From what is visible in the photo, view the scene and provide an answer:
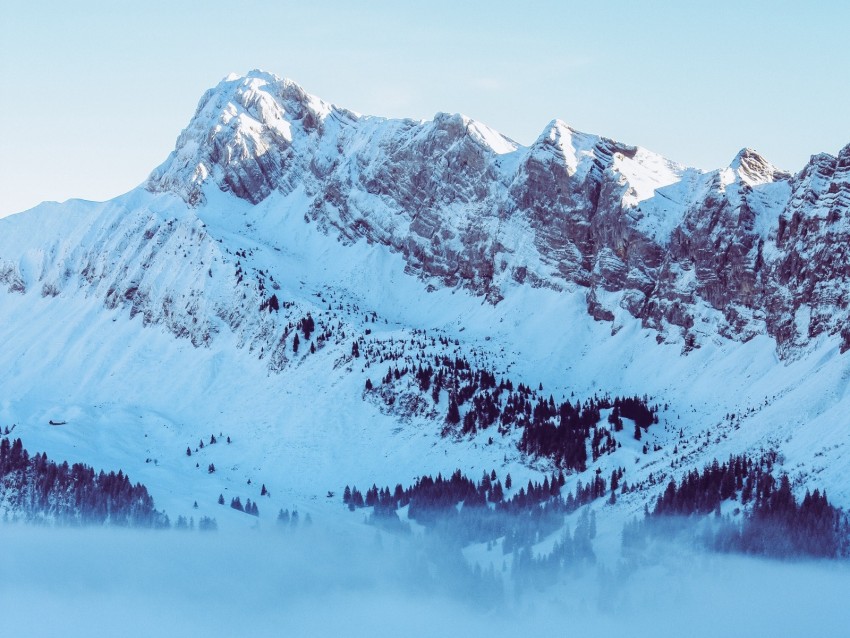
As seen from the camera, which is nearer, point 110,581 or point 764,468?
point 764,468

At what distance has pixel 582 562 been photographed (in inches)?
6329

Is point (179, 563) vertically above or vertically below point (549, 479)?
below

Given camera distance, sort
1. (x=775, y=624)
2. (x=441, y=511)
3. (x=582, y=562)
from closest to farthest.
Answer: (x=775, y=624)
(x=582, y=562)
(x=441, y=511)

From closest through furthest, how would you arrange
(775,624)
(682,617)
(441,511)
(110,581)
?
(775,624) → (682,617) → (110,581) → (441,511)

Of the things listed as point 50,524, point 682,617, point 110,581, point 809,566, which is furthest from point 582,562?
point 50,524

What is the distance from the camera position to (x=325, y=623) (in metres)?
162

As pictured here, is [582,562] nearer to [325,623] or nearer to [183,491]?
[325,623]

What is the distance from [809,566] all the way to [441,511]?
59.2 metres

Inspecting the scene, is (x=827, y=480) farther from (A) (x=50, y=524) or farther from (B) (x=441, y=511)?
(A) (x=50, y=524)

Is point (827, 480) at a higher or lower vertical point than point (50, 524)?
higher

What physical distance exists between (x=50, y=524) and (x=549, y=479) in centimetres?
6994

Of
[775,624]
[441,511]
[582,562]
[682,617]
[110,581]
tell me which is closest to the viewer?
[775,624]

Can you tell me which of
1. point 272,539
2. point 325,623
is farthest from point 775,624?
point 272,539

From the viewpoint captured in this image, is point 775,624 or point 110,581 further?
point 110,581
